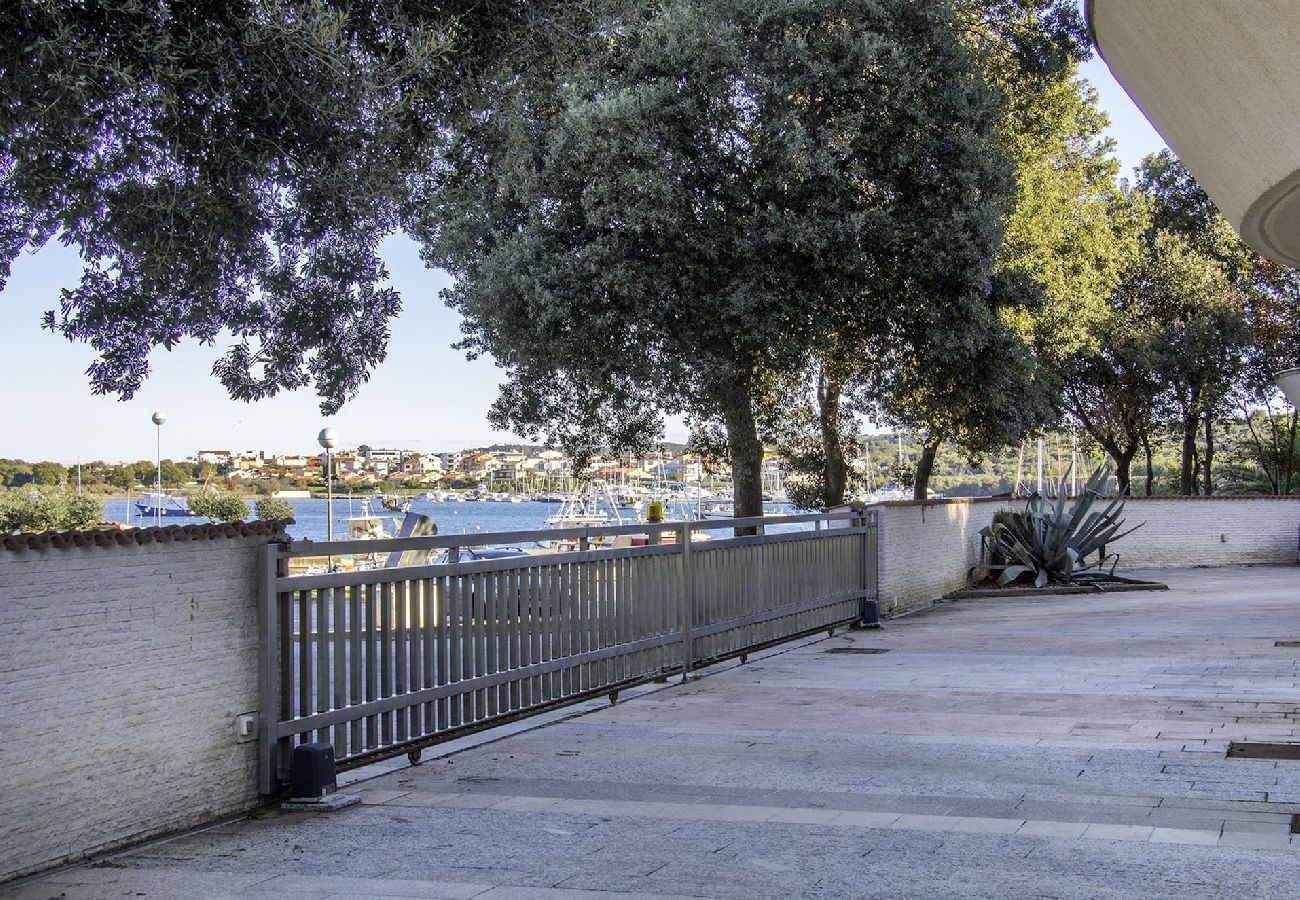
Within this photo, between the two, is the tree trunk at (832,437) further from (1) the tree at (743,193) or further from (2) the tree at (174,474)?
(2) the tree at (174,474)

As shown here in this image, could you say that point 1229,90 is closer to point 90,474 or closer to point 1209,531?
point 90,474

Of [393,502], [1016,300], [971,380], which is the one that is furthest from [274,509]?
[1016,300]

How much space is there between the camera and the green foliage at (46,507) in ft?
98.8

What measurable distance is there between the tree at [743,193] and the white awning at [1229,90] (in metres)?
12.8

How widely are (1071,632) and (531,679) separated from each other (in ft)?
25.1

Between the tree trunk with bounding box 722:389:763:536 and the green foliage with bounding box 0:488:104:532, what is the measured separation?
1666 centimetres

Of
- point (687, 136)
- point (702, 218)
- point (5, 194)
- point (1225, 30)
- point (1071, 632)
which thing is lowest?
point (1071, 632)

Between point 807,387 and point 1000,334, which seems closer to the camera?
point 1000,334

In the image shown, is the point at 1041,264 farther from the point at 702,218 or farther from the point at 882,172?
the point at 702,218

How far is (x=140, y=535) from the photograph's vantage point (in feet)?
17.3

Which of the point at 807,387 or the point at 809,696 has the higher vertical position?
the point at 807,387

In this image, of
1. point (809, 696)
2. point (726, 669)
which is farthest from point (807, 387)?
point (809, 696)

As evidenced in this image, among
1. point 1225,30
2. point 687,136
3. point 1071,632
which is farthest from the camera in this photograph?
point 687,136

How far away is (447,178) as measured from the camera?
9531mm
